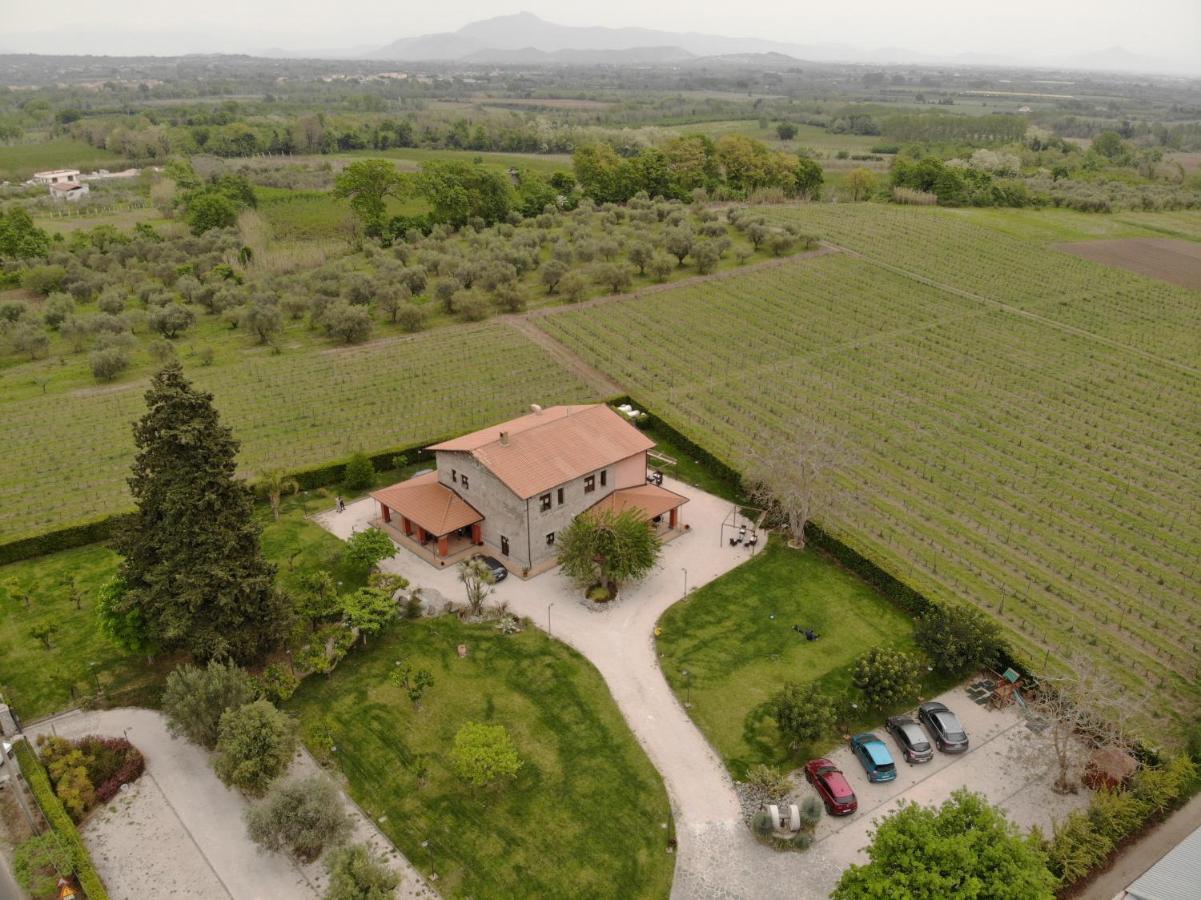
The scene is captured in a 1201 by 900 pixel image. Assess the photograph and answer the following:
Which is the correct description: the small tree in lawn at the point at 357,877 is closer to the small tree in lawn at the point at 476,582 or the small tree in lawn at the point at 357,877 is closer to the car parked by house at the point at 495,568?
the small tree in lawn at the point at 476,582

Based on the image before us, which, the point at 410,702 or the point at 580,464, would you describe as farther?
the point at 580,464

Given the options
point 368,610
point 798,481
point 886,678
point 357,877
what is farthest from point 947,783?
point 368,610

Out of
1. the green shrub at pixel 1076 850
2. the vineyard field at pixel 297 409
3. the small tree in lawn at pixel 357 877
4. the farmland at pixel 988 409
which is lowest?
the vineyard field at pixel 297 409

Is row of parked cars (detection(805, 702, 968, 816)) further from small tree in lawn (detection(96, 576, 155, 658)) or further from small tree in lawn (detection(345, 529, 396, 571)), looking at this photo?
small tree in lawn (detection(96, 576, 155, 658))

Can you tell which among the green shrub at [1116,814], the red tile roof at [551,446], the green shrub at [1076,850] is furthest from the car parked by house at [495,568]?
the green shrub at [1116,814]

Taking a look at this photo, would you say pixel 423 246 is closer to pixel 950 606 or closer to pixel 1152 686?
pixel 950 606

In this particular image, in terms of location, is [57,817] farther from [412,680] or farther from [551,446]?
[551,446]

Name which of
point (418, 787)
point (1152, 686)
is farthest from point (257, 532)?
point (1152, 686)
